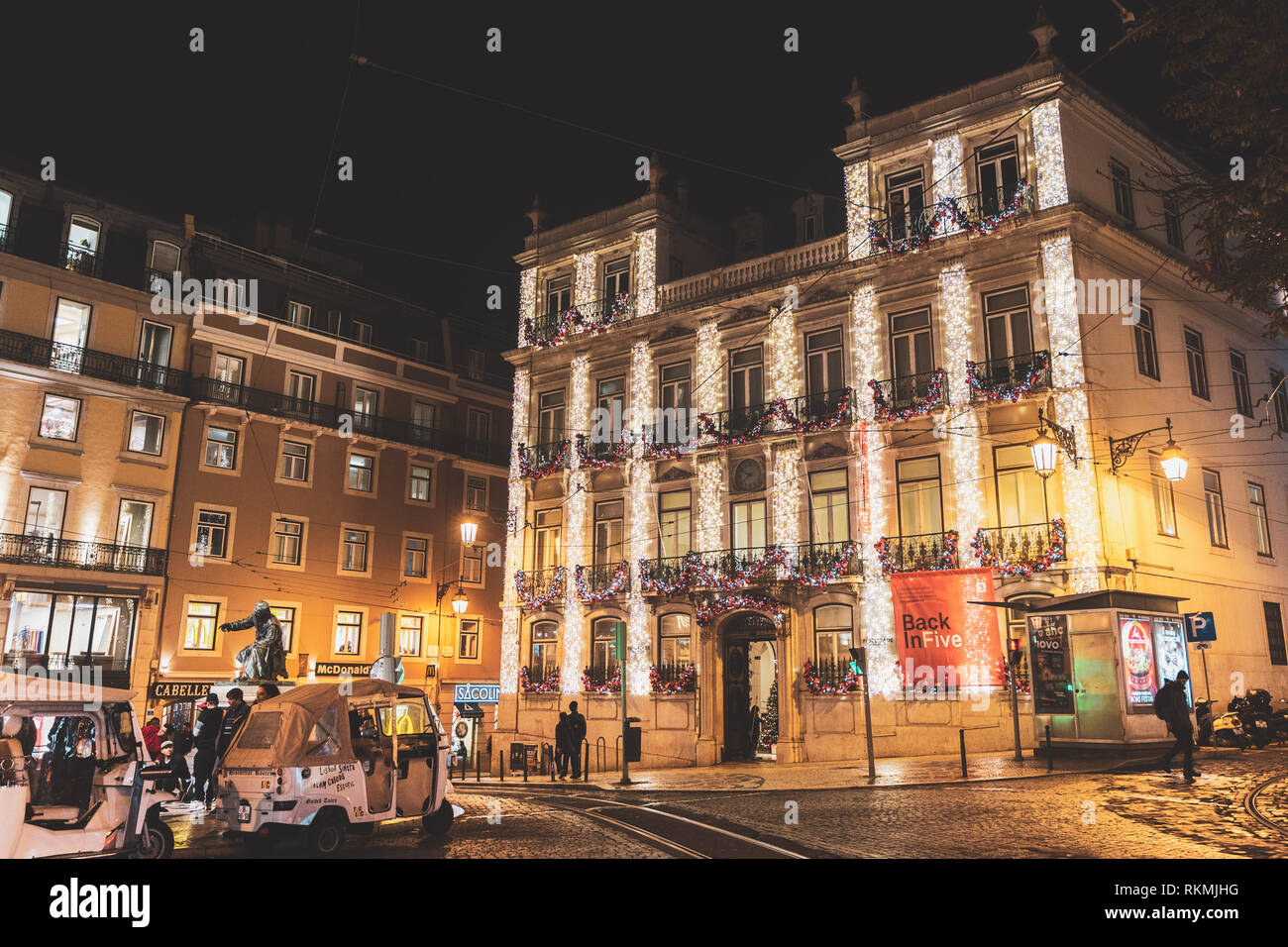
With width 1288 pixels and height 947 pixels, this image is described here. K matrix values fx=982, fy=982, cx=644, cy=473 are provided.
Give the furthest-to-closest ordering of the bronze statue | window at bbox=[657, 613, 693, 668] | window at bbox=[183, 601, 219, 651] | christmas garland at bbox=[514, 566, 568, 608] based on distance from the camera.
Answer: window at bbox=[183, 601, 219, 651]
christmas garland at bbox=[514, 566, 568, 608]
window at bbox=[657, 613, 693, 668]
the bronze statue

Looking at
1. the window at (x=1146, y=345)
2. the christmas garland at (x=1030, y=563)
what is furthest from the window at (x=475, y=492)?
the window at (x=1146, y=345)

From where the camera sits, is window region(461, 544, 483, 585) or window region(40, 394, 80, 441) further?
window region(461, 544, 483, 585)

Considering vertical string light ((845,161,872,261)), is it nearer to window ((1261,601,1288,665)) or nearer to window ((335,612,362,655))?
window ((1261,601,1288,665))

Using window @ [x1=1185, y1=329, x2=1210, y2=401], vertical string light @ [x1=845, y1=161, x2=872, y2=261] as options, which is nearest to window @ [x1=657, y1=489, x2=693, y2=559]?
vertical string light @ [x1=845, y1=161, x2=872, y2=261]

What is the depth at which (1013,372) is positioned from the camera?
23047mm

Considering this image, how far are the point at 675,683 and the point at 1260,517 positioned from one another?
56.0 ft

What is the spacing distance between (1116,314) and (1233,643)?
891 cm

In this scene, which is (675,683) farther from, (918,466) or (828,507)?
(918,466)

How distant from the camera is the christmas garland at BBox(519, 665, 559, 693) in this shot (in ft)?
99.7

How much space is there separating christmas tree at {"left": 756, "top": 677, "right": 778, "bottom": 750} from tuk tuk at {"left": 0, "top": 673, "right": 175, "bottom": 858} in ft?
66.6

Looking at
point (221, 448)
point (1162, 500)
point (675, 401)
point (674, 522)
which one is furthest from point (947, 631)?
point (221, 448)
